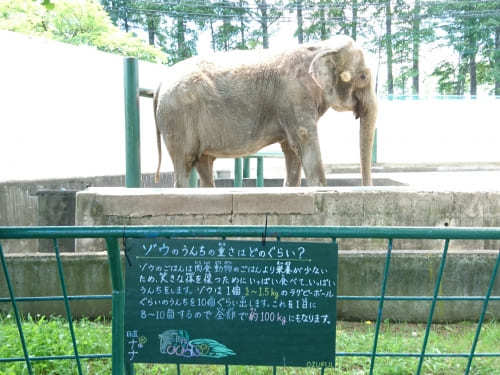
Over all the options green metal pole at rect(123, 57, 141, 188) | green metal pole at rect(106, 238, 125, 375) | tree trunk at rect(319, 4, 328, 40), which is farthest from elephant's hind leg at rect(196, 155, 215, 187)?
tree trunk at rect(319, 4, 328, 40)

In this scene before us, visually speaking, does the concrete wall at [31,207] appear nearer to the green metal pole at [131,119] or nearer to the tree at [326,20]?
the green metal pole at [131,119]

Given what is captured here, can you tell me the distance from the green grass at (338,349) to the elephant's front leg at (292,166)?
2.56 meters

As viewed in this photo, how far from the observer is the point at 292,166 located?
5918 mm

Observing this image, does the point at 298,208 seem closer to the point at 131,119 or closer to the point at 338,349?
the point at 338,349

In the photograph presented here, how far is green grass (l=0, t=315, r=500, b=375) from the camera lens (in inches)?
119

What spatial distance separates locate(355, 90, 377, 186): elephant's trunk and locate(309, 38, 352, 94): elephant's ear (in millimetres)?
367

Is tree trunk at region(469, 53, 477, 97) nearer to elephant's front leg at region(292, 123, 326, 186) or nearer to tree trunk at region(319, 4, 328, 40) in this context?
tree trunk at region(319, 4, 328, 40)

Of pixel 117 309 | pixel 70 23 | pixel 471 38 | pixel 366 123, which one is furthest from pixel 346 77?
pixel 471 38

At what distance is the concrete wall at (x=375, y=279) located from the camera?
3869 mm

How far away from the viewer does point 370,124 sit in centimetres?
539

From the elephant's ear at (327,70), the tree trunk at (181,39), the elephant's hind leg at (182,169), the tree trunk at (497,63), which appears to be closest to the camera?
the elephant's ear at (327,70)

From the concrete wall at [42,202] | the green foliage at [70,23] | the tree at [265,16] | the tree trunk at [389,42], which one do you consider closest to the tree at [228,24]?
the tree at [265,16]

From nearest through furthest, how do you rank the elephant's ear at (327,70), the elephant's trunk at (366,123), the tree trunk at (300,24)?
1. the elephant's ear at (327,70)
2. the elephant's trunk at (366,123)
3. the tree trunk at (300,24)

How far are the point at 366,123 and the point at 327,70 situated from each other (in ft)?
2.63
